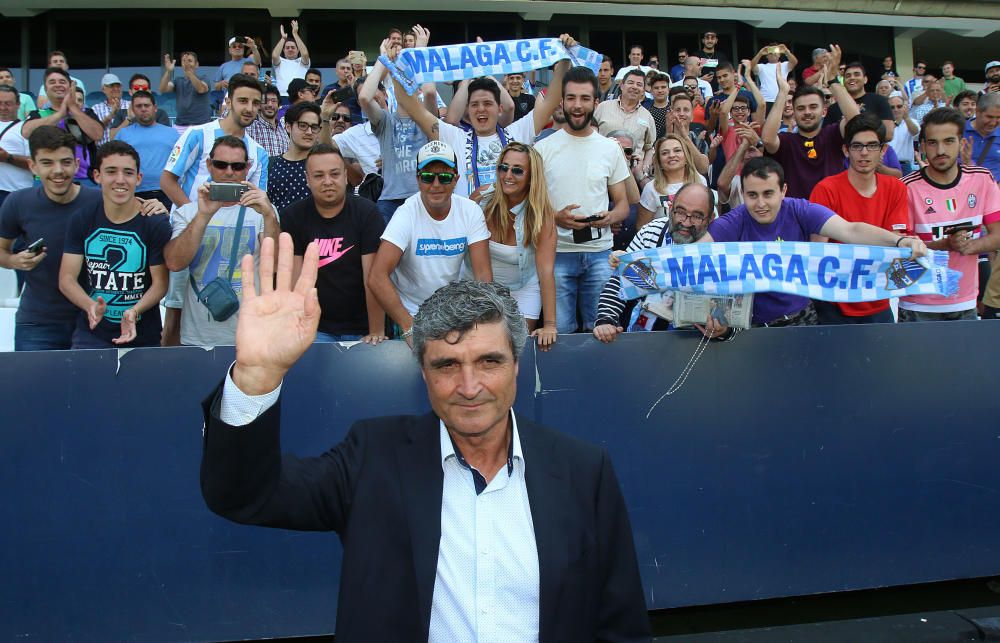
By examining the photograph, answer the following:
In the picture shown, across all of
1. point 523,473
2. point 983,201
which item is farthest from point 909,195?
point 523,473

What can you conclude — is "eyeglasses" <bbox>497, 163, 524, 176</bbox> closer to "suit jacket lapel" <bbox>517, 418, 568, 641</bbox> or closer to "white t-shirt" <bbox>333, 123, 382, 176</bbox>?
"white t-shirt" <bbox>333, 123, 382, 176</bbox>

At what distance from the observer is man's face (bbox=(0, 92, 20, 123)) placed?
7816 mm

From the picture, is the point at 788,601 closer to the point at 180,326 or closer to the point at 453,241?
the point at 453,241

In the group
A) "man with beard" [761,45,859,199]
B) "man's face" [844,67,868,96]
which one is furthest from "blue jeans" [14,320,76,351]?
"man's face" [844,67,868,96]

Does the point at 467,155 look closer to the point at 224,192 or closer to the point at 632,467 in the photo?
the point at 224,192

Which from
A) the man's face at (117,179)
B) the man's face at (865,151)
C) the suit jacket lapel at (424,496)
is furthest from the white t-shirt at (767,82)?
the suit jacket lapel at (424,496)

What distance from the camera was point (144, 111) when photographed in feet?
26.7

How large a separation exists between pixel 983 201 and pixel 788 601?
2.75 metres

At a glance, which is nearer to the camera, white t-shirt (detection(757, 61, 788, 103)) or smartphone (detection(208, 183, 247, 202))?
smartphone (detection(208, 183, 247, 202))

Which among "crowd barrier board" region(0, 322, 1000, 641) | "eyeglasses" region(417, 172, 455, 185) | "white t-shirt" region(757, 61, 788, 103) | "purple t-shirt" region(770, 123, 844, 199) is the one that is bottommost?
"crowd barrier board" region(0, 322, 1000, 641)

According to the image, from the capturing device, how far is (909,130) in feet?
33.4

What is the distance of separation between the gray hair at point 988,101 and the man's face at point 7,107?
8901 millimetres

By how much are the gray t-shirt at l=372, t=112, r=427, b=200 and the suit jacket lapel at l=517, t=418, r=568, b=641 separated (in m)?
4.16

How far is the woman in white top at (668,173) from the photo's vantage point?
6.46m
